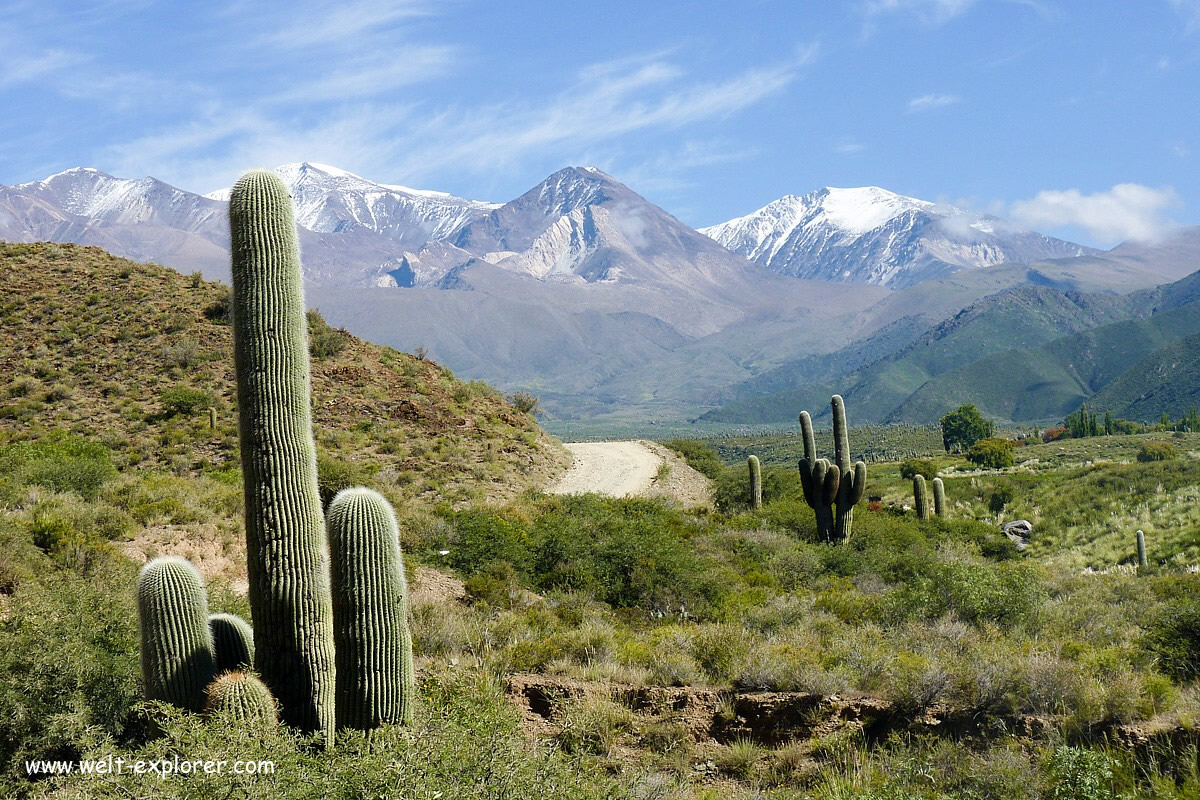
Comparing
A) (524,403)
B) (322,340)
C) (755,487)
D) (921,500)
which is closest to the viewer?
(755,487)

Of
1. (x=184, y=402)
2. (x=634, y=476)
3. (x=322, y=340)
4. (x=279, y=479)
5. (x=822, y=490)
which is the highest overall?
(x=322, y=340)

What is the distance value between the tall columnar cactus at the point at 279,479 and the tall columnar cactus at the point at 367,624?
8.1 inches

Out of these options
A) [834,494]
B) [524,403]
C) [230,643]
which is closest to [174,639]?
[230,643]

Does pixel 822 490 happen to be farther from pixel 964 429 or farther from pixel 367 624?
pixel 964 429

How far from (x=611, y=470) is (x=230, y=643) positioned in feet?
93.4

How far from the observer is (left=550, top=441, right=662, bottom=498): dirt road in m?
31.7

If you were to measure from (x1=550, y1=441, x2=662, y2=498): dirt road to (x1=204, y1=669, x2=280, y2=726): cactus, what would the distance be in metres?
21.2

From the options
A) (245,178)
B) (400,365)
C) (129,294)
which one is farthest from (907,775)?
(129,294)

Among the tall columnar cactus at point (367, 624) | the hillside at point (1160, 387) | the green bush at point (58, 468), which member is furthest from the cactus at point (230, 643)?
the hillside at point (1160, 387)

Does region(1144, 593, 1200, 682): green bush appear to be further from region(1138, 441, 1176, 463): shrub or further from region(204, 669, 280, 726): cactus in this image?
region(1138, 441, 1176, 463): shrub

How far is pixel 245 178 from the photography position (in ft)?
28.9

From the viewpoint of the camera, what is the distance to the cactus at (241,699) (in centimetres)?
697

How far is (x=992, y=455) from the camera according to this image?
5931 cm

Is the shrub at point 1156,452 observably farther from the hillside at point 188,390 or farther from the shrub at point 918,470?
the hillside at point 188,390
